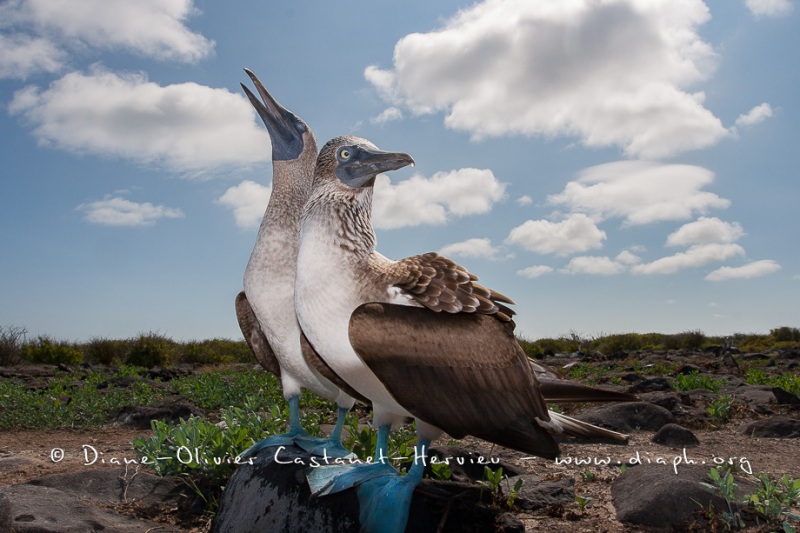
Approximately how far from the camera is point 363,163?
294 centimetres

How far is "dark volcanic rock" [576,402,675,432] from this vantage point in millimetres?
6840

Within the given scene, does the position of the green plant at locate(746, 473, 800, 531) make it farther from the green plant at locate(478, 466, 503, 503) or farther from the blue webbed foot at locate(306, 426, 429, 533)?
the blue webbed foot at locate(306, 426, 429, 533)

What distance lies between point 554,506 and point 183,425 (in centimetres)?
245

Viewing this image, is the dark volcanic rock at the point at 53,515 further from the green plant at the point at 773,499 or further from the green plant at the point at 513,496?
the green plant at the point at 773,499

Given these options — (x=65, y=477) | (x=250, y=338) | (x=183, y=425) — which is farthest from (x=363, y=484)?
(x=65, y=477)

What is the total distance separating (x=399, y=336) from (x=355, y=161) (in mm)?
833

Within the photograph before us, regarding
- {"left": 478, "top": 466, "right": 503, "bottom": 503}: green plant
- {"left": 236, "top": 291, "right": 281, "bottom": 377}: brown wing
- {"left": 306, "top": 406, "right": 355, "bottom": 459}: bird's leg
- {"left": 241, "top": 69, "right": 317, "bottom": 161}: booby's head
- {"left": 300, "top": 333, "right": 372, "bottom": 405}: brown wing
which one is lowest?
{"left": 478, "top": 466, "right": 503, "bottom": 503}: green plant

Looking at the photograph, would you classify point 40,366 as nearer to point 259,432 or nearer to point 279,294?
point 259,432

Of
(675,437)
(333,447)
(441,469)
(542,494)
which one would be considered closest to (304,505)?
(333,447)

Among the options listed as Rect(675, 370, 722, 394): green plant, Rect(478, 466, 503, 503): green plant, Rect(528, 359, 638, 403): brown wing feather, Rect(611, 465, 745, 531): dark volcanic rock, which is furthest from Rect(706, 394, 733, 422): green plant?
Rect(528, 359, 638, 403): brown wing feather

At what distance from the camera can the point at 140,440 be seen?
4699mm

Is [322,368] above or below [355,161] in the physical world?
below

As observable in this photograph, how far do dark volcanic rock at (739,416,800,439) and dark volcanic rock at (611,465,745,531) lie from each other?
288 cm

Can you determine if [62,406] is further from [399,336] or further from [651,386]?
[651,386]
